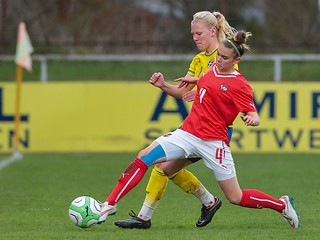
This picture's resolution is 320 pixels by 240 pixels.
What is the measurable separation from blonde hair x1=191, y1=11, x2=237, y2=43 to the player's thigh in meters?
1.16

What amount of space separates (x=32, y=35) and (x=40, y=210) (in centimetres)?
1374

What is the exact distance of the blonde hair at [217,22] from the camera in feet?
27.9

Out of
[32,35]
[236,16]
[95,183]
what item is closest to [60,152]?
[95,183]

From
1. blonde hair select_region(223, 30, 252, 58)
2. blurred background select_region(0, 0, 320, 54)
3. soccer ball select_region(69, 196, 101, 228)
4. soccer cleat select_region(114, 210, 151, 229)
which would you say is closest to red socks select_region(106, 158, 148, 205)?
soccer ball select_region(69, 196, 101, 228)

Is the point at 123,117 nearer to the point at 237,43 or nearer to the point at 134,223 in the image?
the point at 134,223

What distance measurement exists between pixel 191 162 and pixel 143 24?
17863 mm

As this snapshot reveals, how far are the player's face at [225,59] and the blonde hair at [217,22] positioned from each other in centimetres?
64

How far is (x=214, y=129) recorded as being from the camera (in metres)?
7.96

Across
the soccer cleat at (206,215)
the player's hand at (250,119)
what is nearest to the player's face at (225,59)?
the player's hand at (250,119)

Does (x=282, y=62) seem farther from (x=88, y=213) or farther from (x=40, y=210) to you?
(x=88, y=213)

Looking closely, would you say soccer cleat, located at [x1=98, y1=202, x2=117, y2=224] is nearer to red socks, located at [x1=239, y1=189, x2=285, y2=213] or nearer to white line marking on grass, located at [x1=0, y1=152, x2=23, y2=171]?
red socks, located at [x1=239, y1=189, x2=285, y2=213]

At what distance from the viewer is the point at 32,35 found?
2298cm

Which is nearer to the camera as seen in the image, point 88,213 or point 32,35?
point 88,213

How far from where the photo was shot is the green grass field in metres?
8.02
